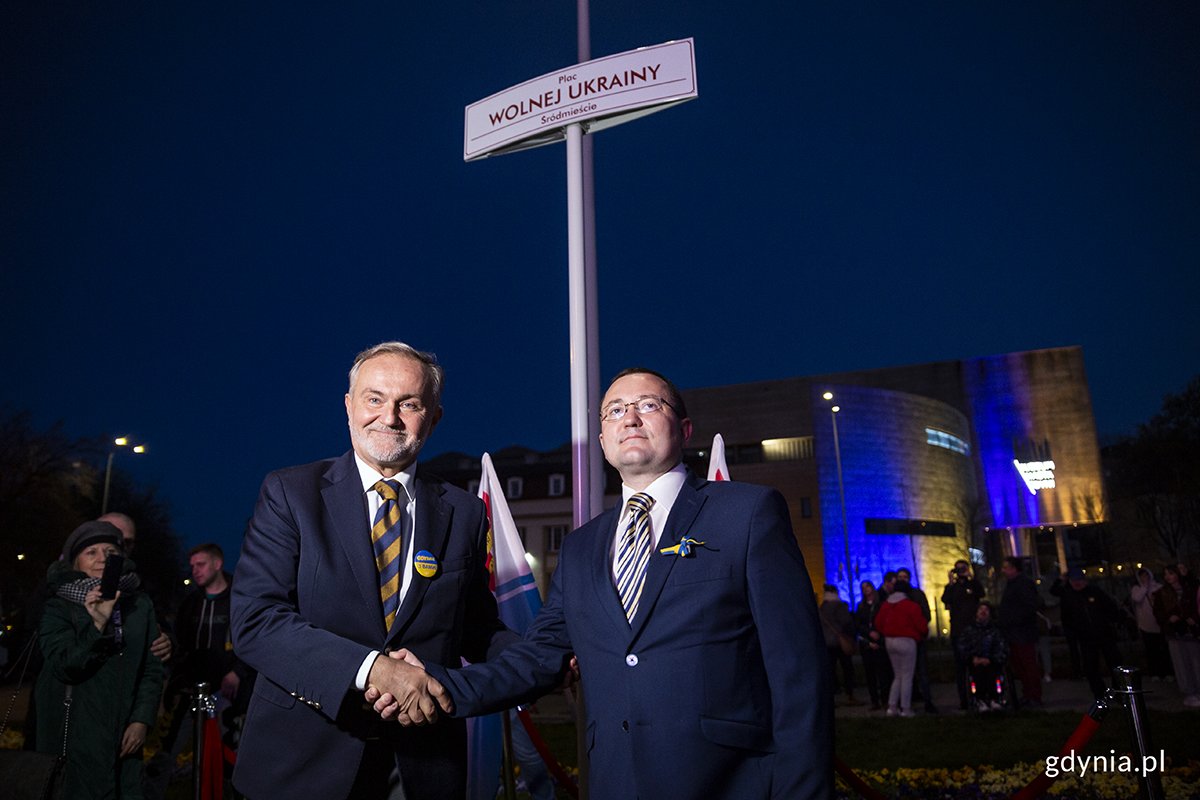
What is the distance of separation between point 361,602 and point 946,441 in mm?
65147

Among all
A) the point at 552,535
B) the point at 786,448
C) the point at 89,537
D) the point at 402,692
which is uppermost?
the point at 786,448

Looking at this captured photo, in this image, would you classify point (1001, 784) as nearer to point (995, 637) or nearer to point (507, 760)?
point (507, 760)

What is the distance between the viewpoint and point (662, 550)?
312cm

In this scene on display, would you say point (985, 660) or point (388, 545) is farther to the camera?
point (985, 660)

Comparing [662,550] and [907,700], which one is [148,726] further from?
[907,700]

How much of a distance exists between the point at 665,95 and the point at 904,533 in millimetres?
55892

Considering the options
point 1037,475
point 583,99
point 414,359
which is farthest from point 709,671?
point 1037,475

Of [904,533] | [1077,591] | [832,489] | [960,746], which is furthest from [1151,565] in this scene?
[960,746]

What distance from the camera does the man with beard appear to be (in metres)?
2.89

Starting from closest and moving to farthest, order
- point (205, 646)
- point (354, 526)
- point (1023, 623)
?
1. point (354, 526)
2. point (205, 646)
3. point (1023, 623)

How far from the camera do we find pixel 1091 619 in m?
13.4

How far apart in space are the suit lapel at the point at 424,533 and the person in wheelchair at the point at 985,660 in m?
11.3

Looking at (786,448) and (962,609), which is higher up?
(786,448)

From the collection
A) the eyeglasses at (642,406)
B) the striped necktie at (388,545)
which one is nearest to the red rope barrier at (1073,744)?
the eyeglasses at (642,406)
